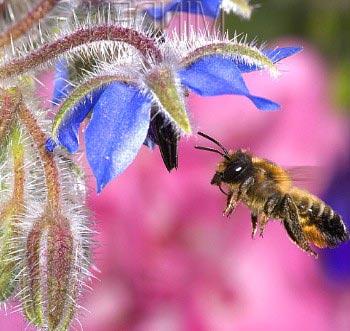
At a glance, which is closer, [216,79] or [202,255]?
[216,79]

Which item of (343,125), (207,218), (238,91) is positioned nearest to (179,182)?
(207,218)

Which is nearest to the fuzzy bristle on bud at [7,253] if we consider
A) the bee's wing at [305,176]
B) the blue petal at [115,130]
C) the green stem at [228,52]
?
the blue petal at [115,130]

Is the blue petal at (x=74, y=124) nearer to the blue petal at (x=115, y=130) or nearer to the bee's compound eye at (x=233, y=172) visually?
the blue petal at (x=115, y=130)

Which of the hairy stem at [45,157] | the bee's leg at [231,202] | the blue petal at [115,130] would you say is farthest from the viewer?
the bee's leg at [231,202]

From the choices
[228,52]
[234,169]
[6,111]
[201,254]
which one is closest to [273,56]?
[228,52]

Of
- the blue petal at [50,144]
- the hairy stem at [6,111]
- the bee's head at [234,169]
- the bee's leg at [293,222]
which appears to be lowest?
the bee's leg at [293,222]

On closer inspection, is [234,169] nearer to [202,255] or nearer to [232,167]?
[232,167]

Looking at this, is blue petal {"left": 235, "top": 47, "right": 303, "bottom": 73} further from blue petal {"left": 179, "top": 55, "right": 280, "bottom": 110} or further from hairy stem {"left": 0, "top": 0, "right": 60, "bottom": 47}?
hairy stem {"left": 0, "top": 0, "right": 60, "bottom": 47}

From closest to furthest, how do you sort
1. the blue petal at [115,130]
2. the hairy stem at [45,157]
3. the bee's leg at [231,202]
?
the blue petal at [115,130] → the hairy stem at [45,157] → the bee's leg at [231,202]
